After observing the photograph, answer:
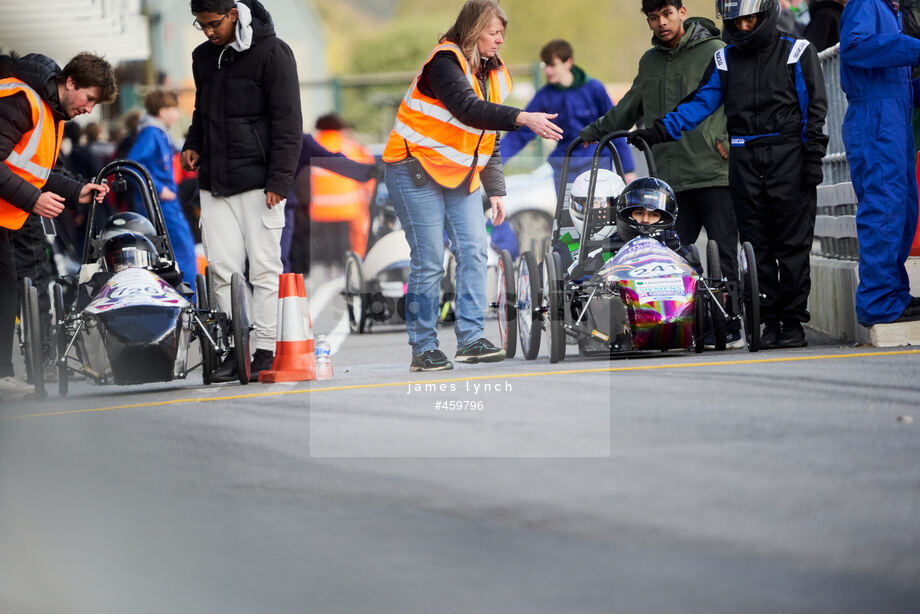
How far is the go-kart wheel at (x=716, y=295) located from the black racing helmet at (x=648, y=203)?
282 mm

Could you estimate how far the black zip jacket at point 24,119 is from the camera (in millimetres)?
8828

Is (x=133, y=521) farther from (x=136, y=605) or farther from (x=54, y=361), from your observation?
(x=54, y=361)

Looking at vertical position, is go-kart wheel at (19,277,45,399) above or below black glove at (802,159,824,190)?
below

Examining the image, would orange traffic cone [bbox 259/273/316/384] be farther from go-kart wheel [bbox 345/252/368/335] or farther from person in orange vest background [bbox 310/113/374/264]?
person in orange vest background [bbox 310/113/374/264]

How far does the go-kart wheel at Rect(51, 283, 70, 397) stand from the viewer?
29.1 ft

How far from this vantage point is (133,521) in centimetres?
520

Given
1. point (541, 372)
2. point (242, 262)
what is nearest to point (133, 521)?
point (541, 372)

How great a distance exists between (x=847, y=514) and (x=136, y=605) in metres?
2.07

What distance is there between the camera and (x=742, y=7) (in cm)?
902

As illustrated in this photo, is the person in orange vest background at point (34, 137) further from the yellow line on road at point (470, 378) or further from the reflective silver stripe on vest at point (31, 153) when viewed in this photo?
the yellow line on road at point (470, 378)

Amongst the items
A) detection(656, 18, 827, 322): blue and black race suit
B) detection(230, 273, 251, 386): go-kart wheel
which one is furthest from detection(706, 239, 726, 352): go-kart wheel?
detection(230, 273, 251, 386): go-kart wheel

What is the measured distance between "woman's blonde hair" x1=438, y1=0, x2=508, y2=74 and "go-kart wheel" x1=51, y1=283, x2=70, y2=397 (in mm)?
2566

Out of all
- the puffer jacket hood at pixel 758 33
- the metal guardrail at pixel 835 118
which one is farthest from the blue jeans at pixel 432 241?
the metal guardrail at pixel 835 118

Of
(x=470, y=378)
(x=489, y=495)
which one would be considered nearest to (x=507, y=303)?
(x=470, y=378)
